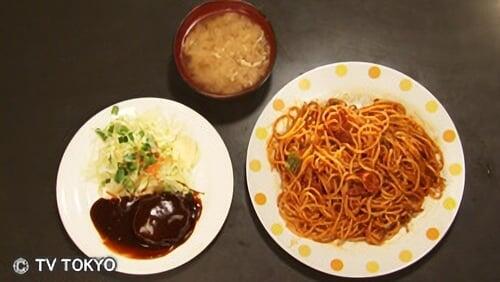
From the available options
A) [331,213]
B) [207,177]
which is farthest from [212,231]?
[331,213]

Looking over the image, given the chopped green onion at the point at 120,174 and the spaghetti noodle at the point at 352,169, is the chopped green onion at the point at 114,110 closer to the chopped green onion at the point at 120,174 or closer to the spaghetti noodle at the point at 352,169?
the chopped green onion at the point at 120,174

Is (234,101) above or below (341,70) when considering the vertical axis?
below

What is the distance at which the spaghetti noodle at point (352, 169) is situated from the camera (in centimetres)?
200

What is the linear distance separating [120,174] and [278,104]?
0.58 metres

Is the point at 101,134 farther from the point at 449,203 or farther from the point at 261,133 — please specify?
the point at 449,203

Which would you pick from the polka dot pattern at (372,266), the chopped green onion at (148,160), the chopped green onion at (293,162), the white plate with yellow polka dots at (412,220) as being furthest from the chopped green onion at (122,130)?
the polka dot pattern at (372,266)

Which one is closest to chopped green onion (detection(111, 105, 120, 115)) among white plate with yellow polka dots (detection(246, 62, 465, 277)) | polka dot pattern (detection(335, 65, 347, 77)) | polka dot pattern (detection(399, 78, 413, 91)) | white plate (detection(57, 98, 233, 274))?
white plate (detection(57, 98, 233, 274))

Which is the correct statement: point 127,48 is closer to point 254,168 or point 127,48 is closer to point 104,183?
point 104,183

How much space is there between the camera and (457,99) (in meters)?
2.16

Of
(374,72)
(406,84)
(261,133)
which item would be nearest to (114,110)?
(261,133)

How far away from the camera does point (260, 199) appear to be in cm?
200

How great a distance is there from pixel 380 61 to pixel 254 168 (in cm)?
62

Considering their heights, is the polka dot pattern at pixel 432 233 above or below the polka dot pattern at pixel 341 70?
below

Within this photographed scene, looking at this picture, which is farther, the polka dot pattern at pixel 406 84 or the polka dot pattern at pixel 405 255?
the polka dot pattern at pixel 406 84
